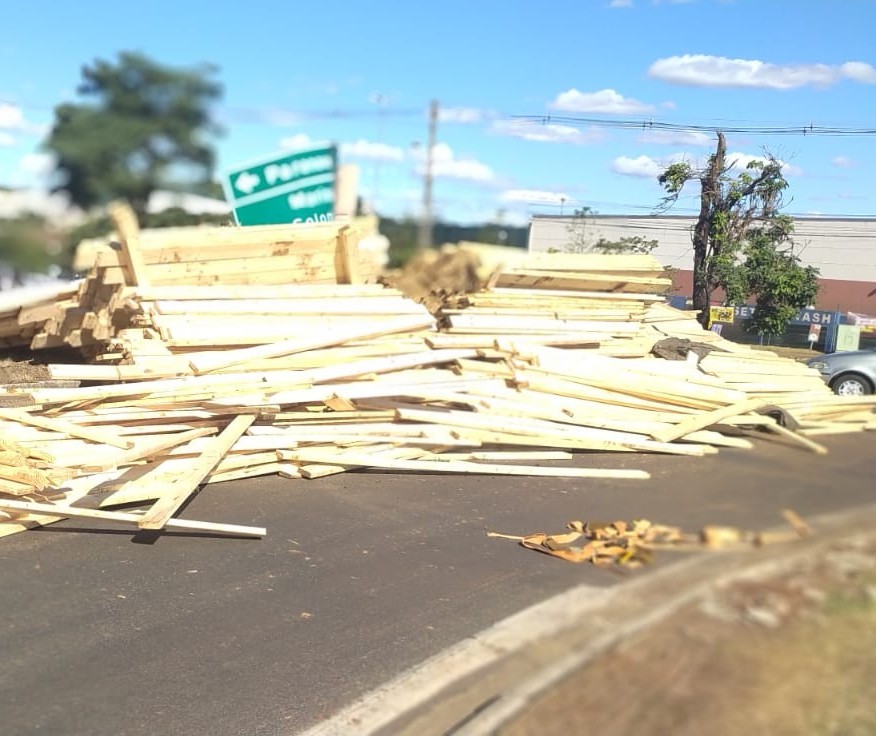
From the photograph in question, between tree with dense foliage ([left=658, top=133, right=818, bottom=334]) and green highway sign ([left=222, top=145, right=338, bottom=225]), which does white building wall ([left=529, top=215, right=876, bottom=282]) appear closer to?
tree with dense foliage ([left=658, top=133, right=818, bottom=334])

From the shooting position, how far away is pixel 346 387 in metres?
6.18

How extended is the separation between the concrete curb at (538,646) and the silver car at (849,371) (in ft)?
2.46

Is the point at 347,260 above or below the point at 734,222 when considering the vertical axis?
below

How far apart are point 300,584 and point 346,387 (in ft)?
7.30

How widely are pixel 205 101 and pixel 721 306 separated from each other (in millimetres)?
2502

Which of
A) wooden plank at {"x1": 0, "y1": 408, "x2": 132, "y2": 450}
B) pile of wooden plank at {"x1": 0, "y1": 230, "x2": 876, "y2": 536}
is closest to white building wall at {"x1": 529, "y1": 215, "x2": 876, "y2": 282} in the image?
pile of wooden plank at {"x1": 0, "y1": 230, "x2": 876, "y2": 536}

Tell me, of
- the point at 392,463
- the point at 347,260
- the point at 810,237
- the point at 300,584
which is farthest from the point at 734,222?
the point at 347,260

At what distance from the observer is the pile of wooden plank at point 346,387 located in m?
4.71

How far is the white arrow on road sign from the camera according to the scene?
8.21 ft

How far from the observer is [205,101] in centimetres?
180

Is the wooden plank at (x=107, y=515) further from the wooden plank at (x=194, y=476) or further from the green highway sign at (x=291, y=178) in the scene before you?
the green highway sign at (x=291, y=178)

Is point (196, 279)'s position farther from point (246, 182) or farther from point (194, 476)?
point (246, 182)

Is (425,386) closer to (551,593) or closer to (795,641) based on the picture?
(551,593)

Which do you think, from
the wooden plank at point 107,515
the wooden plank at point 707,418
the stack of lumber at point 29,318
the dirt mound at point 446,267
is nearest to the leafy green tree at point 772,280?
the wooden plank at point 707,418
